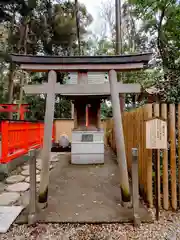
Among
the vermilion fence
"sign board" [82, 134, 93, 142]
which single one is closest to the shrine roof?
the vermilion fence

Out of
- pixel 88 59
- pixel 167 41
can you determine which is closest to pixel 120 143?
pixel 88 59

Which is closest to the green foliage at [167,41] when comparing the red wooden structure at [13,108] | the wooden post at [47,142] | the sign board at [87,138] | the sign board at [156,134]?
the sign board at [156,134]

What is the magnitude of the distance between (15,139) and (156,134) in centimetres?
373

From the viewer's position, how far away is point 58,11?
1270 centimetres

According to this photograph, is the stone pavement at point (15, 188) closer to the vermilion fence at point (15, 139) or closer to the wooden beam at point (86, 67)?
the vermilion fence at point (15, 139)

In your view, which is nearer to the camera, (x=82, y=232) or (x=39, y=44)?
(x=82, y=232)

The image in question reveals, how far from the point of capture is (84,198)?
3227 mm

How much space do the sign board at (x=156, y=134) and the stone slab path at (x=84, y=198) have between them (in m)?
1.00

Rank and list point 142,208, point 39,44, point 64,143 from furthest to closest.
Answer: point 39,44
point 64,143
point 142,208

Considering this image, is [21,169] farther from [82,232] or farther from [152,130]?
[152,130]

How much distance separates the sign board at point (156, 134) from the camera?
2.58m

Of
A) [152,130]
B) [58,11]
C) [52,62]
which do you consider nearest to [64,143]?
[52,62]

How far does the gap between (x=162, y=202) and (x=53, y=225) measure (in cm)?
A: 171

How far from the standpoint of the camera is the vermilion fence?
4.27 metres
